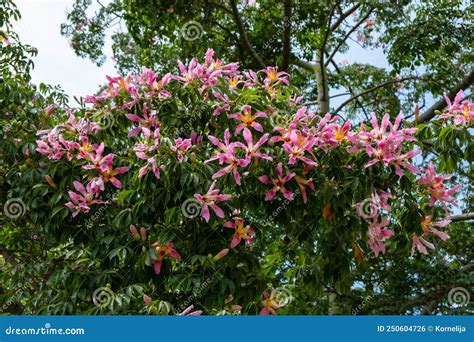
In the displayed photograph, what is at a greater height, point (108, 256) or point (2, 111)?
point (2, 111)

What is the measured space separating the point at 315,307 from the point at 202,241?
287 cm

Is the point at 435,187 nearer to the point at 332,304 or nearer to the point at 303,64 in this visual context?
the point at 332,304

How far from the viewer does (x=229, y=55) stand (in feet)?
21.8

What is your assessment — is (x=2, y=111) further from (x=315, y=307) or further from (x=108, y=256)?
(x=315, y=307)

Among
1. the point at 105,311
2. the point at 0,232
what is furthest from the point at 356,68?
the point at 105,311

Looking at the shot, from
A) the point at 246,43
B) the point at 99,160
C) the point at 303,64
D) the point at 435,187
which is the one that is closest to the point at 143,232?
the point at 99,160
